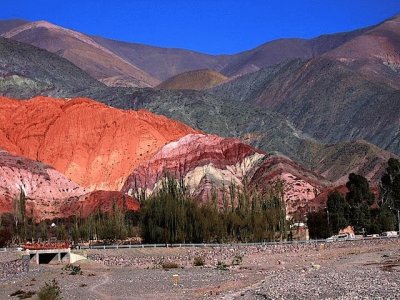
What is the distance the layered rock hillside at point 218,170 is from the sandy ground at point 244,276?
6362 cm

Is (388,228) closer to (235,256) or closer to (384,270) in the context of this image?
(235,256)

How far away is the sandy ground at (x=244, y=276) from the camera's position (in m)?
37.6

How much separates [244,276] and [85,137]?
4419 inches

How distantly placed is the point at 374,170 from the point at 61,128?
7106 centimetres

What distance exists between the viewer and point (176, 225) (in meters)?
76.6

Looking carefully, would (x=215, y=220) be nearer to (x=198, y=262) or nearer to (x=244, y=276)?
(x=198, y=262)

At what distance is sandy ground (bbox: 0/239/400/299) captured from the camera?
37.6 m

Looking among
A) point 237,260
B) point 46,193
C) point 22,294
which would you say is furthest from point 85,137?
point 22,294

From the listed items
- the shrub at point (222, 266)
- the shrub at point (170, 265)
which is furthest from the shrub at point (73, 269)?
the shrub at point (222, 266)

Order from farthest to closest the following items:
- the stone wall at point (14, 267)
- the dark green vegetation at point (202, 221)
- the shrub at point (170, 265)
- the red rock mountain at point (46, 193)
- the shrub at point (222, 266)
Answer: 1. the red rock mountain at point (46, 193)
2. the dark green vegetation at point (202, 221)
3. the shrub at point (170, 265)
4. the shrub at point (222, 266)
5. the stone wall at point (14, 267)

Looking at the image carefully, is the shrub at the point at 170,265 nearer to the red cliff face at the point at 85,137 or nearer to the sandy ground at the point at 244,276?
the sandy ground at the point at 244,276

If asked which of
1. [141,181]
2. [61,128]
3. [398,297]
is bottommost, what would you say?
[398,297]

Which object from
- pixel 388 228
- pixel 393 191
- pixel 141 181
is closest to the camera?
pixel 388 228

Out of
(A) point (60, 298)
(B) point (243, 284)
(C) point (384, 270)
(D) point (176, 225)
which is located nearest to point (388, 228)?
(D) point (176, 225)
